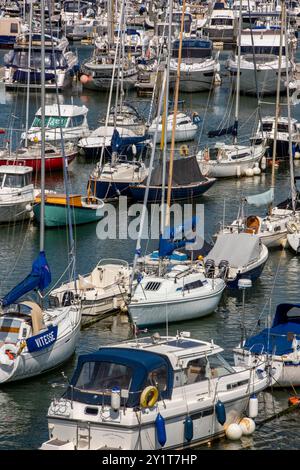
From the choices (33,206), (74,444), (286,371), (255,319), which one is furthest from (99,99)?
(74,444)

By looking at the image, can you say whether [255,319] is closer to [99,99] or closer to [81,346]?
[81,346]

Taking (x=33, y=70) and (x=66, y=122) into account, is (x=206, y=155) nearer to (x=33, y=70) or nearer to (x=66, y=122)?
(x=66, y=122)

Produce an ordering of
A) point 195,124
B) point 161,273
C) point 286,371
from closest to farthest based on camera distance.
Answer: point 286,371 → point 161,273 → point 195,124

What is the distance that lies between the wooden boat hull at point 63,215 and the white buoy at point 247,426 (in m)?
20.0

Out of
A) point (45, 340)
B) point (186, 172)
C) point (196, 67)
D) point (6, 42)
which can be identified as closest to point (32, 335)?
point (45, 340)

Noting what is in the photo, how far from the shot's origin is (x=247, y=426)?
2819 centimetres

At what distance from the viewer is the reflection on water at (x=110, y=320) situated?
29016mm

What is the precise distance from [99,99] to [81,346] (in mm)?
51220

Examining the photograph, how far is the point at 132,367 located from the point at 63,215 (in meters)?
21.7

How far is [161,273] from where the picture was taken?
121 ft

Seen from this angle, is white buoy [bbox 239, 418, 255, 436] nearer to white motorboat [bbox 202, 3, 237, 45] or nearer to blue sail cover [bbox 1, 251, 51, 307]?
blue sail cover [bbox 1, 251, 51, 307]

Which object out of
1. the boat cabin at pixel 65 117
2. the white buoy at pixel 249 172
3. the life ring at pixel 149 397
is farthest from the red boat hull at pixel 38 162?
the life ring at pixel 149 397

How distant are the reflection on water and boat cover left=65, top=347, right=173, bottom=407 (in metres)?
2.20
